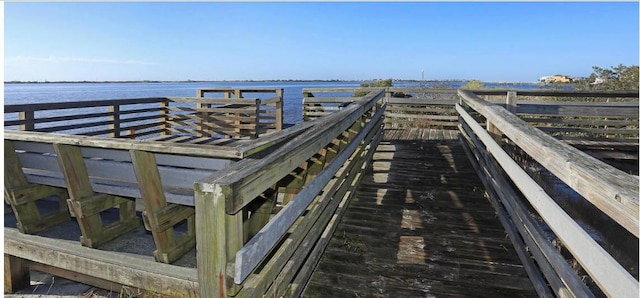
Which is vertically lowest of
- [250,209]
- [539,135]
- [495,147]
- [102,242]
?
[102,242]

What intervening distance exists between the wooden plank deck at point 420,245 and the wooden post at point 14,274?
2050 millimetres

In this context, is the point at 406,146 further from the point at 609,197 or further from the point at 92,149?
the point at 609,197

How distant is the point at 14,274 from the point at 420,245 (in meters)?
2.99

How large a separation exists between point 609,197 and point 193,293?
1948 millimetres

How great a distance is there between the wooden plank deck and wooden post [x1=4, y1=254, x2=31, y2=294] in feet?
6.73

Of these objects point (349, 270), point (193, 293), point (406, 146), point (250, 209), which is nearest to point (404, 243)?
point (349, 270)

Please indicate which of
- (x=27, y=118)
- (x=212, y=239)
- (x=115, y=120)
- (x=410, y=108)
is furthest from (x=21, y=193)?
(x=410, y=108)

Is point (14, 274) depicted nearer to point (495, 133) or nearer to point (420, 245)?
point (420, 245)

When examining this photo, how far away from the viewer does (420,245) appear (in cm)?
330

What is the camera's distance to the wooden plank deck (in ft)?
8.76

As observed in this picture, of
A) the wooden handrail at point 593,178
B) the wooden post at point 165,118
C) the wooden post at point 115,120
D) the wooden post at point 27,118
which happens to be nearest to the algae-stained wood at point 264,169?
the wooden handrail at point 593,178

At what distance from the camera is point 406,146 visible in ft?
25.5

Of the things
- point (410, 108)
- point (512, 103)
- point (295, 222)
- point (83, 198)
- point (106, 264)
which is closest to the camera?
point (106, 264)

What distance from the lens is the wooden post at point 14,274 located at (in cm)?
280
